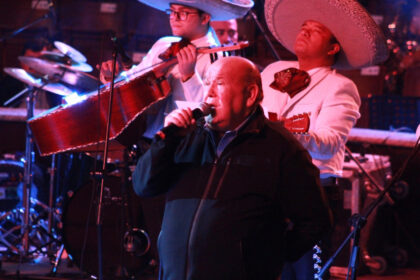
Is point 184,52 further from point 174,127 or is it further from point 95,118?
point 174,127

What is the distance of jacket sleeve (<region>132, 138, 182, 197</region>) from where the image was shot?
267 centimetres

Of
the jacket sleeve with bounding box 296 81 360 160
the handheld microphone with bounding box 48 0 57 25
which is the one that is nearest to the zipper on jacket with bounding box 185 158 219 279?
the jacket sleeve with bounding box 296 81 360 160

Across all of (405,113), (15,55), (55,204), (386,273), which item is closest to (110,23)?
(15,55)

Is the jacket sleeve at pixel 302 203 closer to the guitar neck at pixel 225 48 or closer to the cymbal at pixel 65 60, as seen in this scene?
the guitar neck at pixel 225 48

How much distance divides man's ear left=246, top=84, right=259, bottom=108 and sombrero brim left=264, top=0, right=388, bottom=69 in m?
1.55

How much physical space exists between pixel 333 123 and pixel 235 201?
1276mm

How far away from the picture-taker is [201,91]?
404 centimetres

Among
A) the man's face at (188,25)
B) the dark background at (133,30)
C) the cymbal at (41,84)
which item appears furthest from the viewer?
the dark background at (133,30)

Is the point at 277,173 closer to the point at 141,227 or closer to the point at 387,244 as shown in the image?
the point at 141,227

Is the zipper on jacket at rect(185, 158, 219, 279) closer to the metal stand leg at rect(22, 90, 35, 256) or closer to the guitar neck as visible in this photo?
the guitar neck

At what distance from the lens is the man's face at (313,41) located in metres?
4.07

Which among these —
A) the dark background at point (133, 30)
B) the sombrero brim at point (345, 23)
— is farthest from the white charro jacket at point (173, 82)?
the dark background at point (133, 30)

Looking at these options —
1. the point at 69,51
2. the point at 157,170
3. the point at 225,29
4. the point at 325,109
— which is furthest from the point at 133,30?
the point at 157,170

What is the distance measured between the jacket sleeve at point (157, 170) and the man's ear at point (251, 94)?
372 mm
